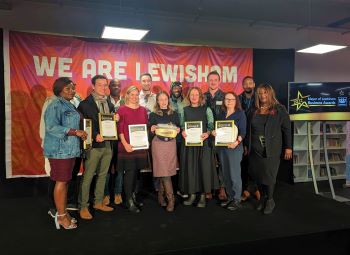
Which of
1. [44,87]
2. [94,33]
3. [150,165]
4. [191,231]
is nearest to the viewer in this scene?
[191,231]

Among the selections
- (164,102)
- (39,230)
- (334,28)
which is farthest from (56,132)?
(334,28)

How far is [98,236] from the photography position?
8.82ft

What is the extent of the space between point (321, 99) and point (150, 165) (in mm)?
3698

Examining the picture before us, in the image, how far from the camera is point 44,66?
14.1ft

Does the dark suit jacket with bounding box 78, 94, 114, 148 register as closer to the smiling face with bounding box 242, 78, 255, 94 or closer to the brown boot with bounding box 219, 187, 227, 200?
the brown boot with bounding box 219, 187, 227, 200

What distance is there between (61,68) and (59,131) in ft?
6.87

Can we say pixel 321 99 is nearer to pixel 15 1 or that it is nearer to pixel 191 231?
pixel 191 231

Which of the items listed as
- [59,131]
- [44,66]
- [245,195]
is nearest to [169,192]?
[245,195]

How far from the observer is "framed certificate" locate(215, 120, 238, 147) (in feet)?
10.9

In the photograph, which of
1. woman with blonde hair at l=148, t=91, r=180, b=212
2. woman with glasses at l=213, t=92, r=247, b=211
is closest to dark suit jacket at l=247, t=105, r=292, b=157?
woman with glasses at l=213, t=92, r=247, b=211

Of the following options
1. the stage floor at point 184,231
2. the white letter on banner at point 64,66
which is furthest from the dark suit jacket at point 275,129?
the white letter on banner at point 64,66

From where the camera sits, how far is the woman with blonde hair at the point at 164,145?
129 inches

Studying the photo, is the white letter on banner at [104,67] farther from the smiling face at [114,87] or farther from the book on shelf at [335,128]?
the book on shelf at [335,128]

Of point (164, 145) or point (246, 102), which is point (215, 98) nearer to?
point (246, 102)
